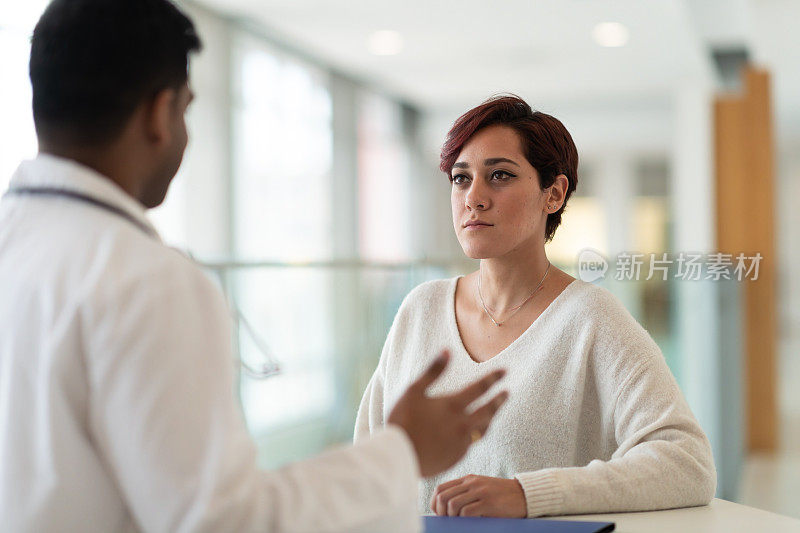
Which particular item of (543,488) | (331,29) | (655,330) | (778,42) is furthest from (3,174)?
(778,42)

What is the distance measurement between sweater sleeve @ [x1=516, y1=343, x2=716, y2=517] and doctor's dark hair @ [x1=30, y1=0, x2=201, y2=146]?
0.82m

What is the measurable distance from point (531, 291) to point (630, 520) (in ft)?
1.97

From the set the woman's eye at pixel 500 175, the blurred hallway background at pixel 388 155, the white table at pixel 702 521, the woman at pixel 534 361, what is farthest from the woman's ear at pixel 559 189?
the white table at pixel 702 521

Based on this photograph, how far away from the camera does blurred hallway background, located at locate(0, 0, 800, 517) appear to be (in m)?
5.05

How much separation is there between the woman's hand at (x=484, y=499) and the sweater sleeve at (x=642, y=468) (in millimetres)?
18

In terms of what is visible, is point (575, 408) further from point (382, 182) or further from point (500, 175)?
point (382, 182)

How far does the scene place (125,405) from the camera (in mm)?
804

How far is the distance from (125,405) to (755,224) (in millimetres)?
6583

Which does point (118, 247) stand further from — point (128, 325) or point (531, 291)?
point (531, 291)

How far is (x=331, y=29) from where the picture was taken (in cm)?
707

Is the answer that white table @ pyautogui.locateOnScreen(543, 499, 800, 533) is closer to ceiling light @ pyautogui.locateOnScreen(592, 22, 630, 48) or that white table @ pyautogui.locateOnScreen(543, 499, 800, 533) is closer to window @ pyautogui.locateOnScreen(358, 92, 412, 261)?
ceiling light @ pyautogui.locateOnScreen(592, 22, 630, 48)

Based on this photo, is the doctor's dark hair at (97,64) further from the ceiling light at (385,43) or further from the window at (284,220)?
the ceiling light at (385,43)

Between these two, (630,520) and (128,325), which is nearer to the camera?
(128,325)

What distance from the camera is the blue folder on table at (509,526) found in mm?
1187
